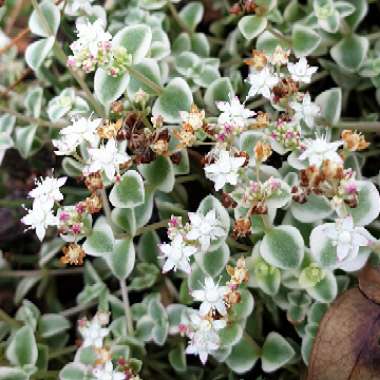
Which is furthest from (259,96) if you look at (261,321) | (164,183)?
(261,321)

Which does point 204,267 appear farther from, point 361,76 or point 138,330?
point 361,76

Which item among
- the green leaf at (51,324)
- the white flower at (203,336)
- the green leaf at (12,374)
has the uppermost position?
the white flower at (203,336)

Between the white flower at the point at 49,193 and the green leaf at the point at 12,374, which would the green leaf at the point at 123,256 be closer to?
the white flower at the point at 49,193

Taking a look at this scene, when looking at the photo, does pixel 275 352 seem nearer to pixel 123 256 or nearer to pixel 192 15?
pixel 123 256

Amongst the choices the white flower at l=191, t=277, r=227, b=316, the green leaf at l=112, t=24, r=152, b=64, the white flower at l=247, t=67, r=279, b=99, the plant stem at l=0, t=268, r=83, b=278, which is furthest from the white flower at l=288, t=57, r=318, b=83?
the plant stem at l=0, t=268, r=83, b=278

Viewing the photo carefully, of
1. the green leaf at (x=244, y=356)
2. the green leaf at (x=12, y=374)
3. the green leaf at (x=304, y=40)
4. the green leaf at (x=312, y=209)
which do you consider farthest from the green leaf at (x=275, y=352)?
the green leaf at (x=304, y=40)

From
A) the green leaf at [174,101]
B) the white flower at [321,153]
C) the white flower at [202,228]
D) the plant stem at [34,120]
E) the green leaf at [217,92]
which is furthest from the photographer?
the plant stem at [34,120]

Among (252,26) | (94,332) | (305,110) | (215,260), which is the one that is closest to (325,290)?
(215,260)
